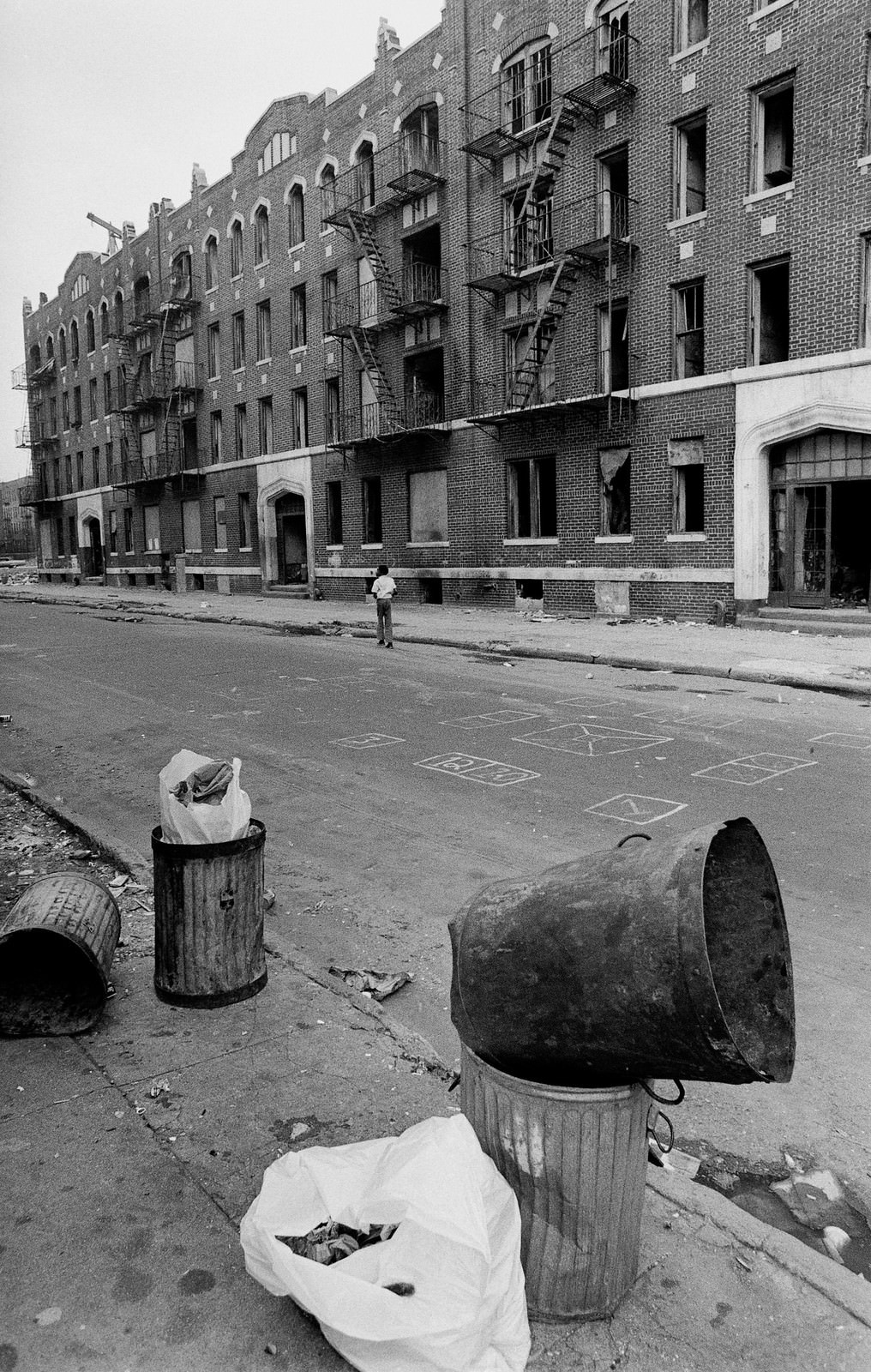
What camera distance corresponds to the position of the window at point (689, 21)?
20672mm

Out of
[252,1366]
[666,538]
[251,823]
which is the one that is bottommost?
[252,1366]

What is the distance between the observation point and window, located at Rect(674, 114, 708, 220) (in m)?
21.1

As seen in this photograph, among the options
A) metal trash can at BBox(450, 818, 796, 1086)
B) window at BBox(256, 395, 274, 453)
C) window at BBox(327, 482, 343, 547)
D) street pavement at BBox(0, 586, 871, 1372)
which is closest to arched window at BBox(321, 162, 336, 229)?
window at BBox(256, 395, 274, 453)

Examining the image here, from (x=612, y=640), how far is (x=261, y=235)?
25.3 metres

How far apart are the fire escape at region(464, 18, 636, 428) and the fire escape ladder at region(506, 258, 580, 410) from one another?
0.10 ft

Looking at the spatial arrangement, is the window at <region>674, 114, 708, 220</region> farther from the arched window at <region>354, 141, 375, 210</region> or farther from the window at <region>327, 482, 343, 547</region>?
the window at <region>327, 482, 343, 547</region>

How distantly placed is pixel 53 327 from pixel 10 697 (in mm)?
50037

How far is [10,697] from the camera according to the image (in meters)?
13.8

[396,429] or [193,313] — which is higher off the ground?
[193,313]

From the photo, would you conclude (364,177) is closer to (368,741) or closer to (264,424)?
(264,424)

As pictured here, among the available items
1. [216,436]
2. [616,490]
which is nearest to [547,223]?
[616,490]

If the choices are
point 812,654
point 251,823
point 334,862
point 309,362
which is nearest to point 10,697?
point 334,862

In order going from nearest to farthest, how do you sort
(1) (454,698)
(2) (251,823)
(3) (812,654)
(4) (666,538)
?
(2) (251,823)
(1) (454,698)
(3) (812,654)
(4) (666,538)

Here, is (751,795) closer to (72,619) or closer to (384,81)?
(72,619)
